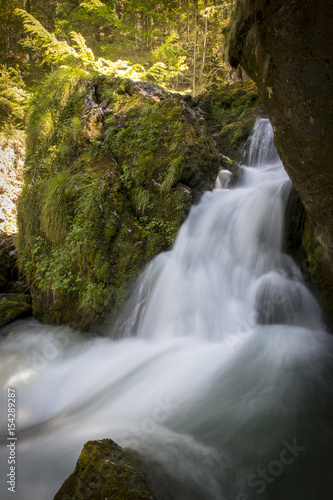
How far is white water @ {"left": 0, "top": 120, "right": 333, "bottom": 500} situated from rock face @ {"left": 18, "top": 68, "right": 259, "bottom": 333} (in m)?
0.45

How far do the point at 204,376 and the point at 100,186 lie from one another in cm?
372

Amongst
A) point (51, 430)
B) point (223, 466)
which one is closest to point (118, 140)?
point (51, 430)

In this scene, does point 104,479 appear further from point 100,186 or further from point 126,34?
point 126,34

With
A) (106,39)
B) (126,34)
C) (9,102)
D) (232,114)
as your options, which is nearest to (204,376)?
(232,114)

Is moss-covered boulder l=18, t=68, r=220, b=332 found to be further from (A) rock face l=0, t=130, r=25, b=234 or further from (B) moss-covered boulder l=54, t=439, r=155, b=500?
(A) rock face l=0, t=130, r=25, b=234

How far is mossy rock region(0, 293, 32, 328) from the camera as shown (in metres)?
5.28

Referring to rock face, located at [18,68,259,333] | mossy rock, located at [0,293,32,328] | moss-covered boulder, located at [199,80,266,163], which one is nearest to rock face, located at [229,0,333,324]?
rock face, located at [18,68,259,333]

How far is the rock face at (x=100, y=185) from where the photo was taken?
4.86 metres

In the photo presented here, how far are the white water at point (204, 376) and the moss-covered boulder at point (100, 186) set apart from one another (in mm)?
442

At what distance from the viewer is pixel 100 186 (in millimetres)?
5133

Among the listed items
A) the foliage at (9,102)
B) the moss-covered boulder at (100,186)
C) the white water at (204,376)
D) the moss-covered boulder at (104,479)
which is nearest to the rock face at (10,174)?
the foliage at (9,102)

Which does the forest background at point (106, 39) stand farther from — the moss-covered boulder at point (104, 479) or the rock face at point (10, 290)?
the moss-covered boulder at point (104, 479)

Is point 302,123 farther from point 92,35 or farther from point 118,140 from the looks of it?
point 92,35

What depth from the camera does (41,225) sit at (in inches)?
225
